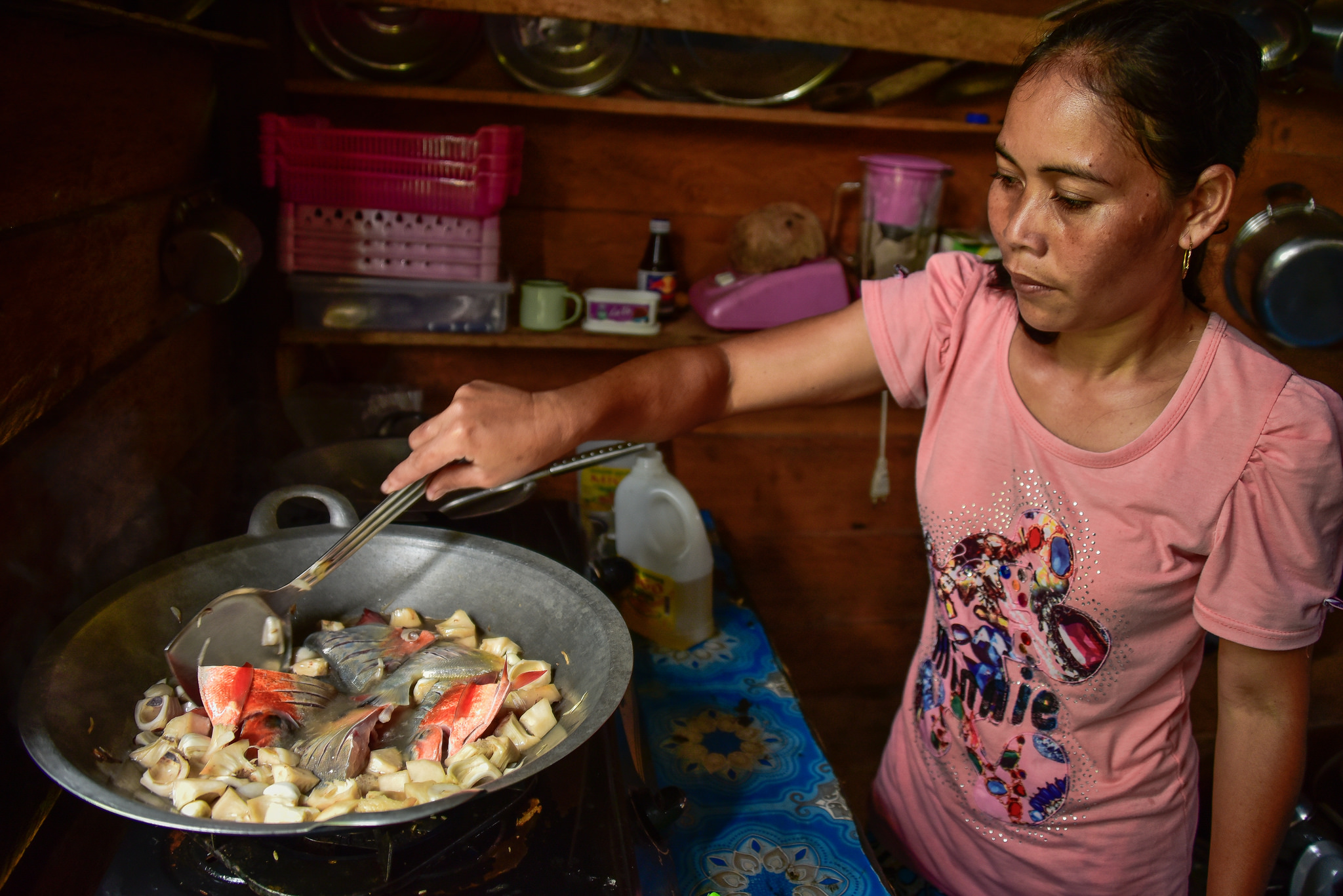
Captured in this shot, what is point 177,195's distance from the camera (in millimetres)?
1375

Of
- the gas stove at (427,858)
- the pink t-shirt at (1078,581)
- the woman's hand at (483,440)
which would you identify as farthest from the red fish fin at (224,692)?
the pink t-shirt at (1078,581)

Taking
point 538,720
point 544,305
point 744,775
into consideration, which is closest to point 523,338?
point 544,305

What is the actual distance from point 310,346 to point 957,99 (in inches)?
60.5

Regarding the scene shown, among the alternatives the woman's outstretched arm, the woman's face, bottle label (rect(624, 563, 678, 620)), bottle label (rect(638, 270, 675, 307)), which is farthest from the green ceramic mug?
the woman's face

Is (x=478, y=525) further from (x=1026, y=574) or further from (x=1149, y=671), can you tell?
(x=1149, y=671)

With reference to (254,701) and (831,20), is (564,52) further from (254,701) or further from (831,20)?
(254,701)

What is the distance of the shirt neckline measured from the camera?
95 cm

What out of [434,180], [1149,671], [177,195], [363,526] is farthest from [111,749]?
[434,180]

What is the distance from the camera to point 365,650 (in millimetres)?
938

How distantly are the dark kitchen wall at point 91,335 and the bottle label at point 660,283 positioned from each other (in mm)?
873

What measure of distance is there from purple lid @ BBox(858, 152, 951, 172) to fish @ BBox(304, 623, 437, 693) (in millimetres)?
1422

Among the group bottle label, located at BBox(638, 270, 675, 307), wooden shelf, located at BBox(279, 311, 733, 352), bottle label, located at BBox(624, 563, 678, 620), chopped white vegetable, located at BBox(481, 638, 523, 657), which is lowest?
bottle label, located at BBox(624, 563, 678, 620)

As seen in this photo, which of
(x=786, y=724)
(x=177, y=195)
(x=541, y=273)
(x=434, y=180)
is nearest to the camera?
(x=786, y=724)

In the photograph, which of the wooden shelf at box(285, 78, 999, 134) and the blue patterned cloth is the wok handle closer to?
the blue patterned cloth
